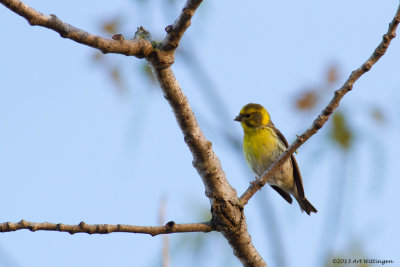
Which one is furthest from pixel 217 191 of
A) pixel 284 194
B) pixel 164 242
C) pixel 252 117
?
pixel 284 194

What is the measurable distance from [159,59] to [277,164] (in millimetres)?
1081

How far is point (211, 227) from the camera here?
273 cm

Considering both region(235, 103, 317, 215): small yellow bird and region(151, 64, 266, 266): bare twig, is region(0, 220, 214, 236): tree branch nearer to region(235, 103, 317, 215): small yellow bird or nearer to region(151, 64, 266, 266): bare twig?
region(151, 64, 266, 266): bare twig

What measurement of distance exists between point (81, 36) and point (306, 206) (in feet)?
16.6

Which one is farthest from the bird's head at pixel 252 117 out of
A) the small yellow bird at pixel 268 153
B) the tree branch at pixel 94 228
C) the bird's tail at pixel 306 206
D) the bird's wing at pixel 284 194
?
the tree branch at pixel 94 228

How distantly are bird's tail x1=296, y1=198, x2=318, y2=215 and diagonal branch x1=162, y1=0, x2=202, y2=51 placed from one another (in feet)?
14.9

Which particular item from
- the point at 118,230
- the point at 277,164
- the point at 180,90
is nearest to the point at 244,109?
the point at 277,164

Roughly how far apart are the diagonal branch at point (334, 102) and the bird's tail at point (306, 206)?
3522 mm

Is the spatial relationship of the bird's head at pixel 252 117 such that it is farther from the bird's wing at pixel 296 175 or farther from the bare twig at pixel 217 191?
the bare twig at pixel 217 191

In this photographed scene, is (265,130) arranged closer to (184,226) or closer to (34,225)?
(184,226)

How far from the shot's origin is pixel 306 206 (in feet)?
21.3

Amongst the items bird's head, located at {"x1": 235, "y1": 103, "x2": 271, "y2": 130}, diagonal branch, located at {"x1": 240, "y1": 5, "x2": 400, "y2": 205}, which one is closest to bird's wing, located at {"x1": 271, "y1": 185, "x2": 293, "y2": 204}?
bird's head, located at {"x1": 235, "y1": 103, "x2": 271, "y2": 130}

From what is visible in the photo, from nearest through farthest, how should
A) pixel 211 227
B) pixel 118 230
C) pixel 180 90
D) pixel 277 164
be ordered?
pixel 118 230 < pixel 180 90 < pixel 211 227 < pixel 277 164

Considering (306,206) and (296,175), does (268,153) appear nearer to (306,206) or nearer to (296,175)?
(296,175)
